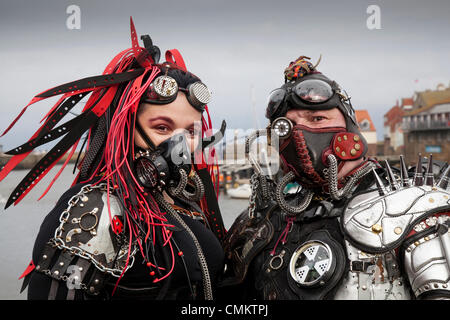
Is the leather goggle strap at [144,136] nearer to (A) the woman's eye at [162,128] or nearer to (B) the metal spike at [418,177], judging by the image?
(A) the woman's eye at [162,128]

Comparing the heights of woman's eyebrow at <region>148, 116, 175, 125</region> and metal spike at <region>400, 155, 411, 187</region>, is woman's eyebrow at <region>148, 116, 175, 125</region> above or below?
above

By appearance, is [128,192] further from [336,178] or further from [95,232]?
[336,178]

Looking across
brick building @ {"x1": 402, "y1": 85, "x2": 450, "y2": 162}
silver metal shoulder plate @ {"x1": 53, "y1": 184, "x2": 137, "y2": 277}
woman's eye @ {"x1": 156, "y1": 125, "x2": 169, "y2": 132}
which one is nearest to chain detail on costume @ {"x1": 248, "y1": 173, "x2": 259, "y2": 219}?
woman's eye @ {"x1": 156, "y1": 125, "x2": 169, "y2": 132}

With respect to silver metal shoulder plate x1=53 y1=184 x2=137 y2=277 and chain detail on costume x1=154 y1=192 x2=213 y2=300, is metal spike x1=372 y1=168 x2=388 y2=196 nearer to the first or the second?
chain detail on costume x1=154 y1=192 x2=213 y2=300

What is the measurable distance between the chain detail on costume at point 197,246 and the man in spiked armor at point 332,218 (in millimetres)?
328

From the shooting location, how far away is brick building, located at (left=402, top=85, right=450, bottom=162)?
34.0 metres

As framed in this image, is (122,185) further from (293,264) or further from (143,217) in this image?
(293,264)

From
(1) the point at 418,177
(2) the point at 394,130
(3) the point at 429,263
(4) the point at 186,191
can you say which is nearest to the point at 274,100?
(4) the point at 186,191

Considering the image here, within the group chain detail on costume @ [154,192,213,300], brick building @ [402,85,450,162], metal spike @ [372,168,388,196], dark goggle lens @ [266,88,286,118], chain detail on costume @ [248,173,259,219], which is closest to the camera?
metal spike @ [372,168,388,196]

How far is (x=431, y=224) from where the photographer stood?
244cm

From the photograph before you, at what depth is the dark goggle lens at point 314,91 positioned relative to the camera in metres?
2.97

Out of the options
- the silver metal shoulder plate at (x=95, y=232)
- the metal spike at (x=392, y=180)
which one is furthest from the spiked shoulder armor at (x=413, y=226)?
the silver metal shoulder plate at (x=95, y=232)

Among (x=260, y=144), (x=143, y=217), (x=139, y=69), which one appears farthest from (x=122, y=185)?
(x=260, y=144)
